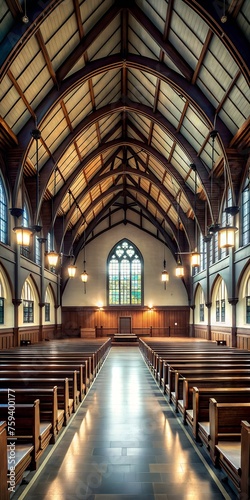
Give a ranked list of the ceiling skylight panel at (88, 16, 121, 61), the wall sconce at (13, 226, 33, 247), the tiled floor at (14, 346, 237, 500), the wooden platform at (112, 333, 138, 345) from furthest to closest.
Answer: the wooden platform at (112, 333, 138, 345) → the ceiling skylight panel at (88, 16, 121, 61) → the wall sconce at (13, 226, 33, 247) → the tiled floor at (14, 346, 237, 500)

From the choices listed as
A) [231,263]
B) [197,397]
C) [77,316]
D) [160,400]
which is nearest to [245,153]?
[231,263]

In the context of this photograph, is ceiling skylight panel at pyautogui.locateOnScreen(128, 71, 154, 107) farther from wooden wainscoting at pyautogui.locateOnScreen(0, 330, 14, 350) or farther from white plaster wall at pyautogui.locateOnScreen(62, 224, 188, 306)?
white plaster wall at pyautogui.locateOnScreen(62, 224, 188, 306)

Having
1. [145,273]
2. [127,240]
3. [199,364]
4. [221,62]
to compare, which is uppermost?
[221,62]

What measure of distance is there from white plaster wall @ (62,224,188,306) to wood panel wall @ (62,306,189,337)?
56 centimetres

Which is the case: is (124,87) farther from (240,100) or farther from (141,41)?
(240,100)

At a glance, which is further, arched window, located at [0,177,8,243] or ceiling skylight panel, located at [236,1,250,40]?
arched window, located at [0,177,8,243]

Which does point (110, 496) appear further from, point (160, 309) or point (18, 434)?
point (160, 309)

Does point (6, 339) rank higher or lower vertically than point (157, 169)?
lower

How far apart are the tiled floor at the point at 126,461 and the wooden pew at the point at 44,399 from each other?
15.7 inches

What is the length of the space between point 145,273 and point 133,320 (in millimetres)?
3903

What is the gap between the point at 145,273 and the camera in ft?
93.2

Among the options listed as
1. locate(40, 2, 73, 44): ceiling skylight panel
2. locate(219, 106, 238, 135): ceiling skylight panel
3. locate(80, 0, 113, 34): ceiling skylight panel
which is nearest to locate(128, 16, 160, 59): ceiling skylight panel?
locate(80, 0, 113, 34): ceiling skylight panel

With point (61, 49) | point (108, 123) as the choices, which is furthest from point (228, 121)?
point (108, 123)

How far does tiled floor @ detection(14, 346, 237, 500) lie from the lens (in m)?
4.12
